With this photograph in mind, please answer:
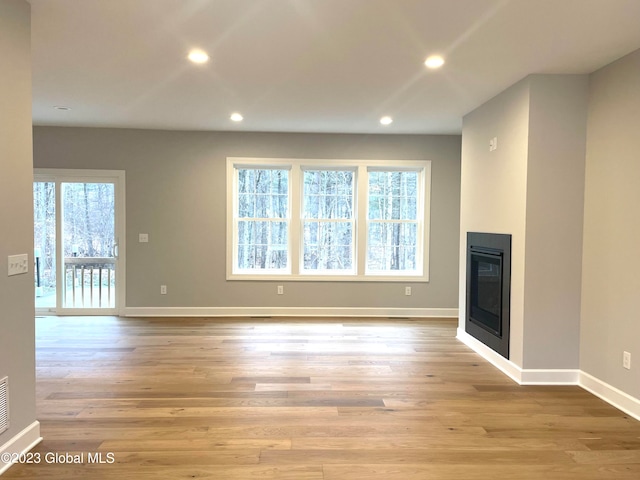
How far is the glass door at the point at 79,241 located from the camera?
5.24 meters

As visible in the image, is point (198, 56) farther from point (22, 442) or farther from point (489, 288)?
point (489, 288)

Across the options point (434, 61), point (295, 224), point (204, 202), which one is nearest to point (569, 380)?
point (434, 61)

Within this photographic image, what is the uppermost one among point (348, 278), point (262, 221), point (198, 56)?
point (198, 56)

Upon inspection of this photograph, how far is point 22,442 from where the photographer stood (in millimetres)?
2121

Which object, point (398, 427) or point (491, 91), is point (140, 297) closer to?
point (398, 427)

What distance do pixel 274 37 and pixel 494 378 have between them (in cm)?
319

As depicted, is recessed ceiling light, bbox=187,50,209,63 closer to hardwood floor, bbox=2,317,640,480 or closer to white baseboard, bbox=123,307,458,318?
hardwood floor, bbox=2,317,640,480

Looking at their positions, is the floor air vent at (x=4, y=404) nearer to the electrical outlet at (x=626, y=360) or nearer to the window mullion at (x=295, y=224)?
the window mullion at (x=295, y=224)

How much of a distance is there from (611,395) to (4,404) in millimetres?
3879

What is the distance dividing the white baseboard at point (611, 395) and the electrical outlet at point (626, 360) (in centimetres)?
20

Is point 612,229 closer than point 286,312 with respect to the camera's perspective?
Yes

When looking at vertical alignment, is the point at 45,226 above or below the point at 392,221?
below

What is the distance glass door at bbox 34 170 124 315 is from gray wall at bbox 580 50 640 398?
5.36m

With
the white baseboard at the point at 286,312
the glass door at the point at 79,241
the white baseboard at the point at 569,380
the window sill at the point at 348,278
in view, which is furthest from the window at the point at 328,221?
the glass door at the point at 79,241
